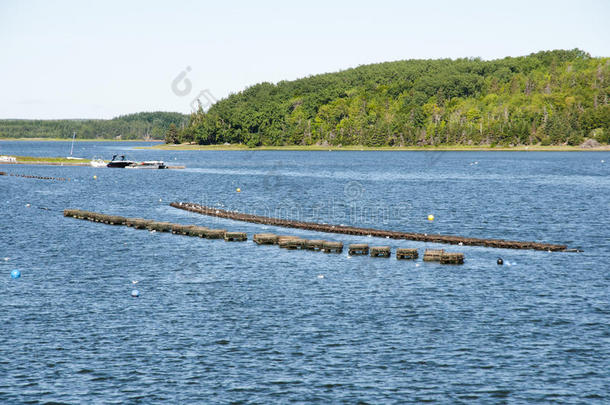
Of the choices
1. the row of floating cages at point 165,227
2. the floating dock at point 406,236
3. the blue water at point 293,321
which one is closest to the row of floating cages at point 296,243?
the row of floating cages at point 165,227

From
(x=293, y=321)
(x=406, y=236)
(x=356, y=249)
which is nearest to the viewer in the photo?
(x=293, y=321)

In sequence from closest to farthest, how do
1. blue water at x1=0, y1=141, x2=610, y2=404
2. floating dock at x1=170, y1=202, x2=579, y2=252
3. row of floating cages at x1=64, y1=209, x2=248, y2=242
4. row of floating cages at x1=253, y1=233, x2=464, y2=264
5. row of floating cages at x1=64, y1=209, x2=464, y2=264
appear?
blue water at x1=0, y1=141, x2=610, y2=404 < row of floating cages at x1=253, y1=233, x2=464, y2=264 < row of floating cages at x1=64, y1=209, x2=464, y2=264 < floating dock at x1=170, y1=202, x2=579, y2=252 < row of floating cages at x1=64, y1=209, x2=248, y2=242

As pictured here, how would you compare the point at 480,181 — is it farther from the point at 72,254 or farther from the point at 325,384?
the point at 325,384

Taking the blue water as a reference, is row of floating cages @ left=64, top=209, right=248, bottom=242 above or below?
above

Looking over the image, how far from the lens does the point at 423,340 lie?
4278 centimetres

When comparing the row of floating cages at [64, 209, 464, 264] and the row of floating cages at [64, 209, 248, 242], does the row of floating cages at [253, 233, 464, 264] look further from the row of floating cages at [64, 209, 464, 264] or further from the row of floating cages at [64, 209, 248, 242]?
the row of floating cages at [64, 209, 248, 242]

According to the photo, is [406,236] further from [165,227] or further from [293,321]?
[293,321]

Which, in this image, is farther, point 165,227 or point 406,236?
point 165,227

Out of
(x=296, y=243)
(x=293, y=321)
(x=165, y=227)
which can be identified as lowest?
(x=293, y=321)

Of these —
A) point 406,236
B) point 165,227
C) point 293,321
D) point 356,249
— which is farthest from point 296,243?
point 293,321

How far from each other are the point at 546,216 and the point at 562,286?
171 ft

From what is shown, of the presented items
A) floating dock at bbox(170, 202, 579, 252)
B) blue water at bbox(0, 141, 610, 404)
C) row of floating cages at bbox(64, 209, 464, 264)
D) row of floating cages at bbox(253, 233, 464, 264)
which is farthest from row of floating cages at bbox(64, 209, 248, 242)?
floating dock at bbox(170, 202, 579, 252)

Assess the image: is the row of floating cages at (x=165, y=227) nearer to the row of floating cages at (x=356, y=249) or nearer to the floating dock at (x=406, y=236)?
the row of floating cages at (x=356, y=249)

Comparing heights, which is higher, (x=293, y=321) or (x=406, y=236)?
(x=406, y=236)
